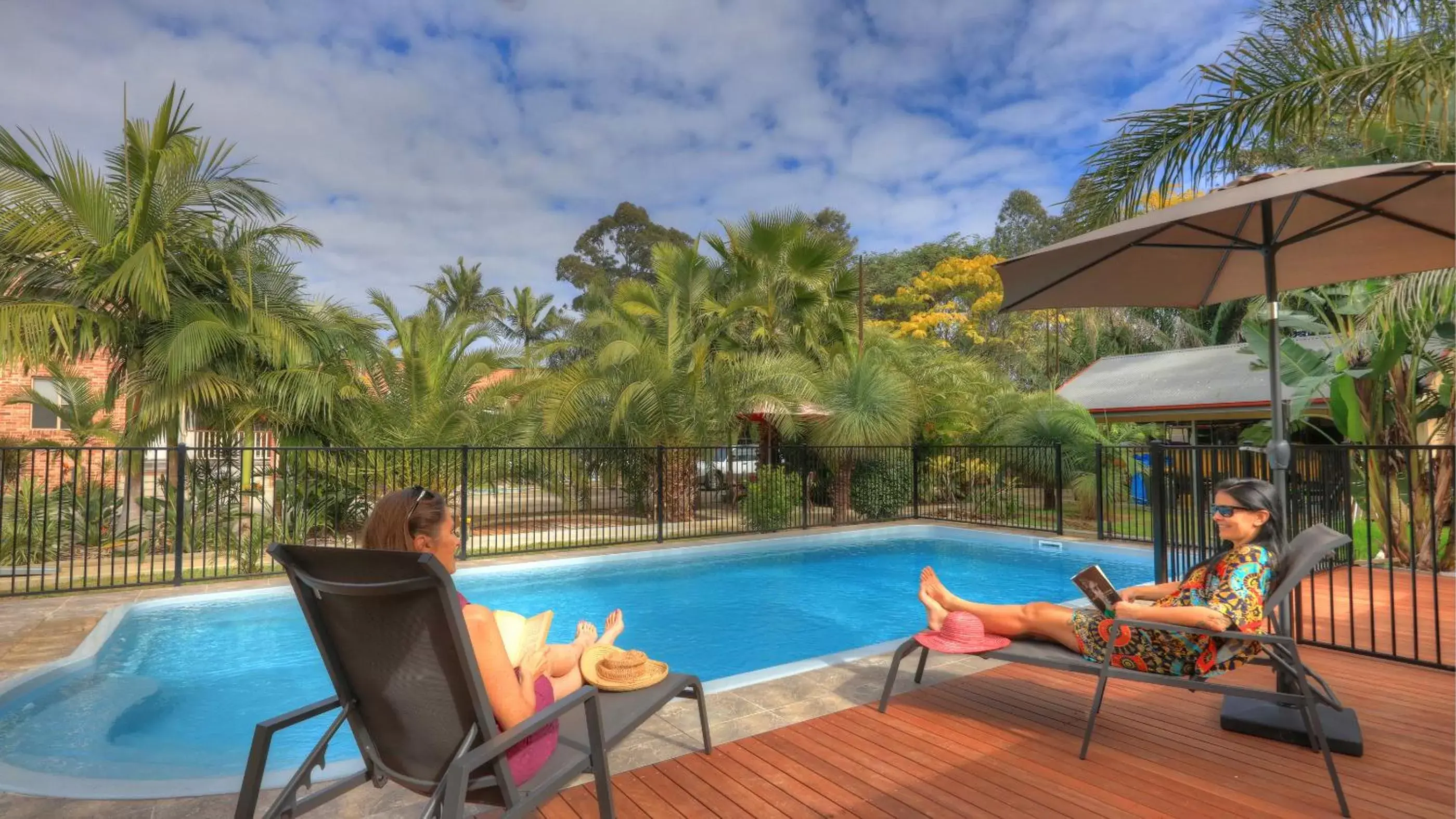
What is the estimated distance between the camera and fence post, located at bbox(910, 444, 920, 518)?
43.8 ft

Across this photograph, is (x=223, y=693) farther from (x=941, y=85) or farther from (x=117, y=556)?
(x=941, y=85)

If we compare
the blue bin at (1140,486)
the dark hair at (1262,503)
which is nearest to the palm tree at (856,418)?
the blue bin at (1140,486)

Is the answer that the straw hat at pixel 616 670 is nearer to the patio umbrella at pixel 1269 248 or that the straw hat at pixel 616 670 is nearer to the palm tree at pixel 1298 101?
the patio umbrella at pixel 1269 248

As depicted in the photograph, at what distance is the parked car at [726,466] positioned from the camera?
12.5 meters

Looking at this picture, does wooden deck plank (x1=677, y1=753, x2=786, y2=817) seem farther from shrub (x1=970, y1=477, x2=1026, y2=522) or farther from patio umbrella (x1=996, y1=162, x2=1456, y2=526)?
shrub (x1=970, y1=477, x2=1026, y2=522)

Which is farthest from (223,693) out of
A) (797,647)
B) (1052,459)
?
(1052,459)

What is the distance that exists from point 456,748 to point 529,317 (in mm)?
39812

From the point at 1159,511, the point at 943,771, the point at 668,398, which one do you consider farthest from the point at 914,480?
the point at 943,771

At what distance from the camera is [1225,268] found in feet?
15.0

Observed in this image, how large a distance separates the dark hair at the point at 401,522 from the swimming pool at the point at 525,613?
166cm

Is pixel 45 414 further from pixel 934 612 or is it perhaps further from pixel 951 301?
pixel 951 301

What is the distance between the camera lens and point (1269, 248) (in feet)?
10.9

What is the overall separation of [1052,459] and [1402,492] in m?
5.46

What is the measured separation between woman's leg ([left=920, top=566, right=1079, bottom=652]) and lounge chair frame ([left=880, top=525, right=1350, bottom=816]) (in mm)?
72
